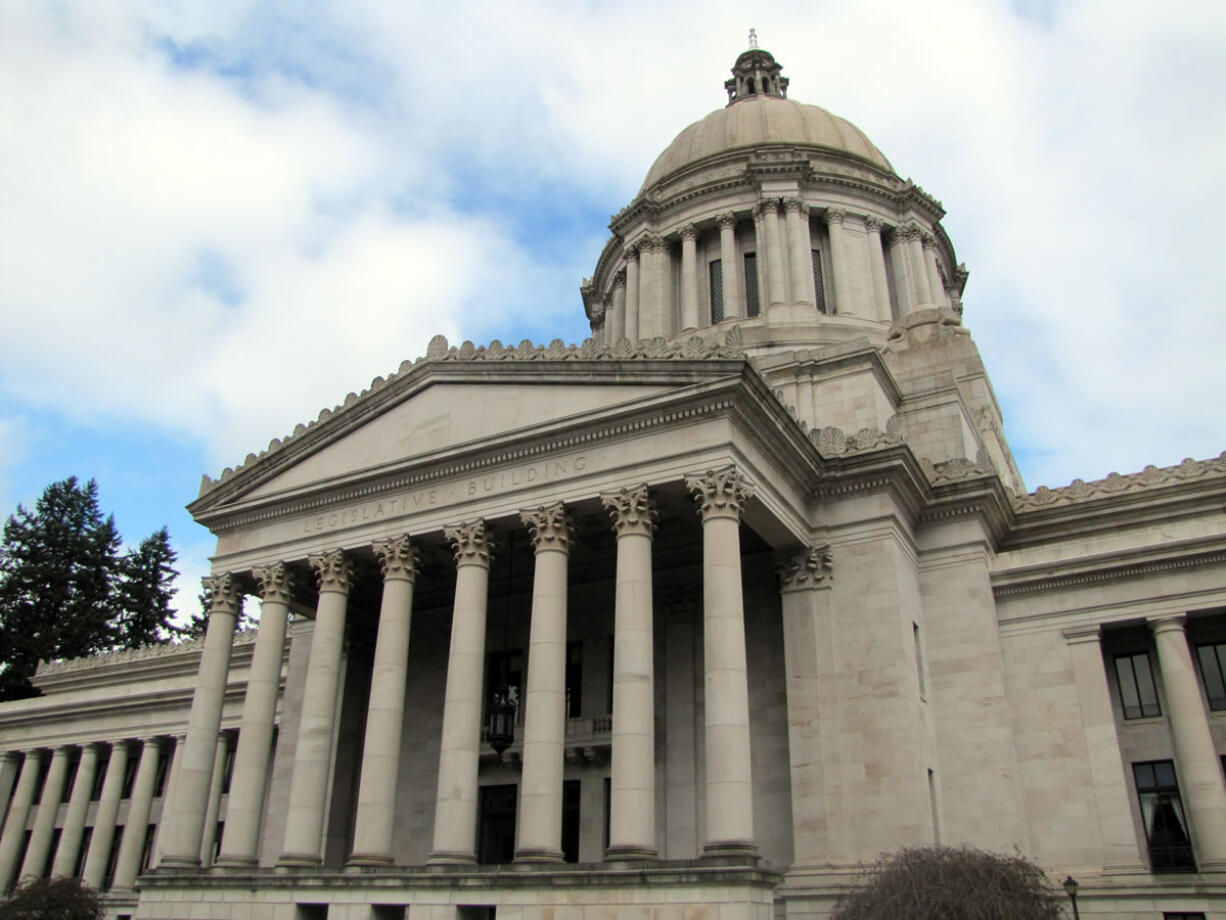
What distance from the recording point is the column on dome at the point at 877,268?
45.0 meters

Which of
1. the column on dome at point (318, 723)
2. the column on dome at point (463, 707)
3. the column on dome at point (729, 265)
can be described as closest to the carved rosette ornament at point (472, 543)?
the column on dome at point (463, 707)

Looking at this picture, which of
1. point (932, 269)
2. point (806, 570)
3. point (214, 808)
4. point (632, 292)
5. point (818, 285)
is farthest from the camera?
point (632, 292)

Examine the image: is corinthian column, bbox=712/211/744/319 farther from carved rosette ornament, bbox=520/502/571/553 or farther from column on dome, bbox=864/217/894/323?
carved rosette ornament, bbox=520/502/571/553

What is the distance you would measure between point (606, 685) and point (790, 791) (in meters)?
6.80

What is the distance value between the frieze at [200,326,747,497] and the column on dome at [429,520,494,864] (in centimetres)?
487

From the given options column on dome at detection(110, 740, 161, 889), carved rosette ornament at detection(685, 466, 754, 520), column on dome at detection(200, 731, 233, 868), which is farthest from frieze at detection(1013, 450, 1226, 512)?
column on dome at detection(110, 740, 161, 889)

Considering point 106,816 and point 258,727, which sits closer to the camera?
point 258,727

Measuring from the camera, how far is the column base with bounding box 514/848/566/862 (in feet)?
71.4

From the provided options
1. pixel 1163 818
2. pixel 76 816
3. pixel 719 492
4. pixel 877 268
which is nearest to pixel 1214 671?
pixel 1163 818

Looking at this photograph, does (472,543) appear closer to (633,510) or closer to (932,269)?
(633,510)

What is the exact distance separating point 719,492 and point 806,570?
503 centimetres

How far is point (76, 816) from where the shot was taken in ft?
144

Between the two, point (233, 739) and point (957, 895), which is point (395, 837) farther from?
point (957, 895)

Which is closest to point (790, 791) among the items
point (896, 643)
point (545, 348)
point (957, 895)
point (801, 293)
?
point (896, 643)
